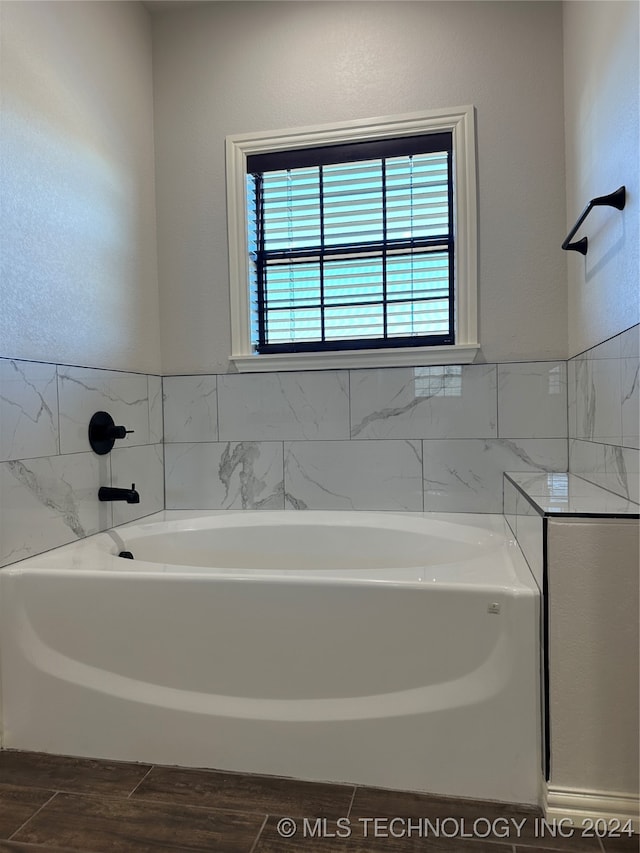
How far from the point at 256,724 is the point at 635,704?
0.96 m

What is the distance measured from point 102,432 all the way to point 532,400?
5.89 feet

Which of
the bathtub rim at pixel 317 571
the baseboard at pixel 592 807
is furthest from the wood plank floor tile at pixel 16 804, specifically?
the baseboard at pixel 592 807

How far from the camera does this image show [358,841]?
1.37m

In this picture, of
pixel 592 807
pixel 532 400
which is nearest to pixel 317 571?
pixel 592 807

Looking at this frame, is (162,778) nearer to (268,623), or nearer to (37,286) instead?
(268,623)

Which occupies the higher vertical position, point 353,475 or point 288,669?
point 353,475

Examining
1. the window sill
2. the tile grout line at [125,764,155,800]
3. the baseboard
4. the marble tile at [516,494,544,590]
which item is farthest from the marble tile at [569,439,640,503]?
the tile grout line at [125,764,155,800]

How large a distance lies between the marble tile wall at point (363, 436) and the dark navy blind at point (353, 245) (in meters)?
0.22

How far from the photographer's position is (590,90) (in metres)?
2.00

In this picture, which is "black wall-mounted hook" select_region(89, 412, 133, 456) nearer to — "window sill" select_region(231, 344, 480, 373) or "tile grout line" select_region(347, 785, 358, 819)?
"window sill" select_region(231, 344, 480, 373)

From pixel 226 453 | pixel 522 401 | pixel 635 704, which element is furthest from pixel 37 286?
pixel 635 704

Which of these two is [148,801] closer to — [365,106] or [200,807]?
[200,807]

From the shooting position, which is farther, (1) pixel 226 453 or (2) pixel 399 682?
(1) pixel 226 453

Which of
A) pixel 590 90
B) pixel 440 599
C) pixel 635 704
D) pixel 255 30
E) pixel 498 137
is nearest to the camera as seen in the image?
pixel 635 704
